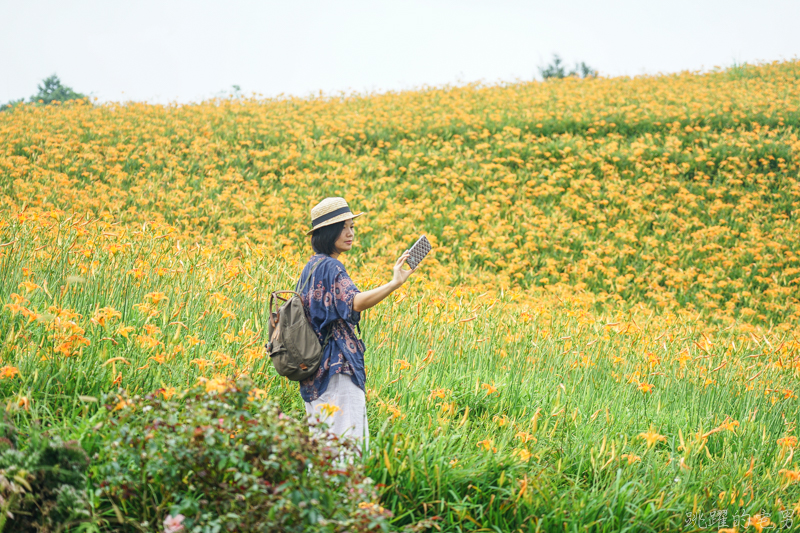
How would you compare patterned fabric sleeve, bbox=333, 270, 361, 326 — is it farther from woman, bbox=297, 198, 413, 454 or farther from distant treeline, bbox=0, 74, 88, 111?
distant treeline, bbox=0, 74, 88, 111

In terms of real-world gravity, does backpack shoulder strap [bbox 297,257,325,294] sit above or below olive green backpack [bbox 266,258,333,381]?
above

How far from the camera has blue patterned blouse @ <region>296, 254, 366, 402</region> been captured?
2.65 meters

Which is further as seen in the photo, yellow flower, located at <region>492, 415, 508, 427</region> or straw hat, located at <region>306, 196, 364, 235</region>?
yellow flower, located at <region>492, 415, 508, 427</region>

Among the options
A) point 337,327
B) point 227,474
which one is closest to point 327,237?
point 337,327

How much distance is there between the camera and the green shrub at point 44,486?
5.86 ft

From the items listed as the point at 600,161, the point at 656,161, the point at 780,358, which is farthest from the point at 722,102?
the point at 780,358

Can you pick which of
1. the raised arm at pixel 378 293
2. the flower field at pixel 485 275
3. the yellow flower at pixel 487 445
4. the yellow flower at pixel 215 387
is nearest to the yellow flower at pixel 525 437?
the flower field at pixel 485 275

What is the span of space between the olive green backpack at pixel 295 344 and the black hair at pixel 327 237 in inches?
11.6

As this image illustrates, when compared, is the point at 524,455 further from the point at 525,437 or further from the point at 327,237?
the point at 327,237

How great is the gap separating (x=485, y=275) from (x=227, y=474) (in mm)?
6427

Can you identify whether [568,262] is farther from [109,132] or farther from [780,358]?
[109,132]

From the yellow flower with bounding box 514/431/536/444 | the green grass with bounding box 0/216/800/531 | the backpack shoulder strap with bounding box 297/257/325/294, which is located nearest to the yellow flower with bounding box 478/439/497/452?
the green grass with bounding box 0/216/800/531

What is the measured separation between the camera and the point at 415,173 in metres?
11.3

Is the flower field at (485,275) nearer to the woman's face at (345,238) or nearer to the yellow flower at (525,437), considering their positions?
the yellow flower at (525,437)
